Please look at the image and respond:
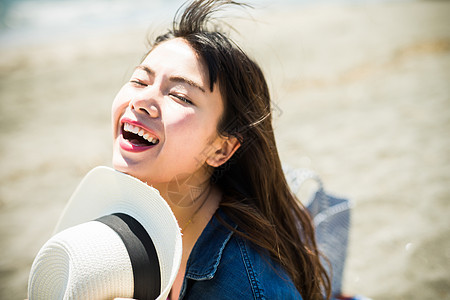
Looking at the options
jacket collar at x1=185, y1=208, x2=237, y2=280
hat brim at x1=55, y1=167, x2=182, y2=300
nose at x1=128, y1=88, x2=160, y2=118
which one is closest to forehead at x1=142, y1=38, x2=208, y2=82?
nose at x1=128, y1=88, x2=160, y2=118

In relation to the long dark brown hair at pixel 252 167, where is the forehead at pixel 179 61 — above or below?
above

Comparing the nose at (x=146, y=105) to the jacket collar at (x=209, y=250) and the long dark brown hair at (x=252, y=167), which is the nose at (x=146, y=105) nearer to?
the long dark brown hair at (x=252, y=167)

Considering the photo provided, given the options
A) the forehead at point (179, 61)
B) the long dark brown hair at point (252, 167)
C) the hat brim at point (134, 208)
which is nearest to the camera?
the hat brim at point (134, 208)

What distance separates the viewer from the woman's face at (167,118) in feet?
5.24

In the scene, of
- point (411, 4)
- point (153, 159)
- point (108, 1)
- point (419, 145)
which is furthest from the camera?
point (108, 1)

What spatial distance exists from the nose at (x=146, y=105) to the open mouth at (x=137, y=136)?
0.08m

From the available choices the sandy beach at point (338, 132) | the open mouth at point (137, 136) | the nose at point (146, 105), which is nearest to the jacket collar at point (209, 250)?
the open mouth at point (137, 136)

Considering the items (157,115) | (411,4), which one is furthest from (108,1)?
(157,115)

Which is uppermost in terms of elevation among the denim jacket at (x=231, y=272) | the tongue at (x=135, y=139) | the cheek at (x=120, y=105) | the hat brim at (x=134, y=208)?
the cheek at (x=120, y=105)

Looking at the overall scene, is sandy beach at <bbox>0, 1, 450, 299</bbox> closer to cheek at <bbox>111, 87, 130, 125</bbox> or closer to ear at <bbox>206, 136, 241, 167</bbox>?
ear at <bbox>206, 136, 241, 167</bbox>

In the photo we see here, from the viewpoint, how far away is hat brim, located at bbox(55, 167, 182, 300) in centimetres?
133

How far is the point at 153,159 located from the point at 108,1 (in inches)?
915

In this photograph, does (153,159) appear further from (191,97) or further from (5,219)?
(5,219)

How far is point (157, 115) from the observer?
5.27 feet
